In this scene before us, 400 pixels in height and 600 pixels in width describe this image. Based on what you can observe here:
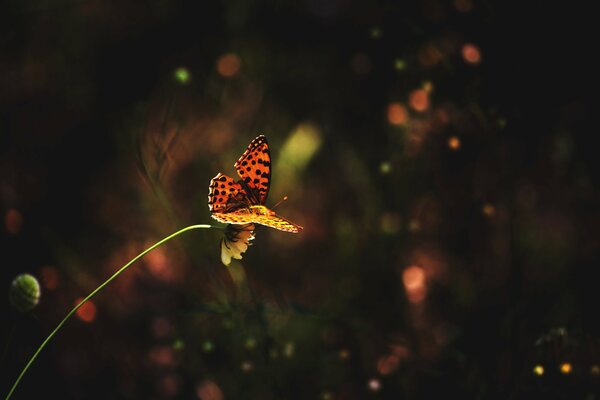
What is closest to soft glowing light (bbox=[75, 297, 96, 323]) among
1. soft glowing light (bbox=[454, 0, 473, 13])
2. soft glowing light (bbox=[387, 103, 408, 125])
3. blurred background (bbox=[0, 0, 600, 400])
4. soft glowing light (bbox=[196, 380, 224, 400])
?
blurred background (bbox=[0, 0, 600, 400])

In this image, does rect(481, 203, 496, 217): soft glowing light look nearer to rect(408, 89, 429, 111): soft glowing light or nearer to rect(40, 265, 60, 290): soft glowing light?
rect(408, 89, 429, 111): soft glowing light

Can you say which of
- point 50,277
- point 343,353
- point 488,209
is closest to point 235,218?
point 343,353

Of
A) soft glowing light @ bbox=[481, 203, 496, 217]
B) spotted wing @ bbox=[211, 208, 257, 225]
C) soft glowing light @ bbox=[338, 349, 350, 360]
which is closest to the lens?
spotted wing @ bbox=[211, 208, 257, 225]

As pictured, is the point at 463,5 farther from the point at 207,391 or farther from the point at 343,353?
the point at 207,391

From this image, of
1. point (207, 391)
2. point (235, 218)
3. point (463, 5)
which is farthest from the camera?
point (463, 5)

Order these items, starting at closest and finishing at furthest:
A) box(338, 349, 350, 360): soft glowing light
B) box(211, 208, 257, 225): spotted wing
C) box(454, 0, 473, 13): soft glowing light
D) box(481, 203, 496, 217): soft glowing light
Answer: box(211, 208, 257, 225): spotted wing, box(338, 349, 350, 360): soft glowing light, box(481, 203, 496, 217): soft glowing light, box(454, 0, 473, 13): soft glowing light

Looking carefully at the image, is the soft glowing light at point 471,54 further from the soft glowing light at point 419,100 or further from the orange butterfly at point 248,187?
A: the orange butterfly at point 248,187

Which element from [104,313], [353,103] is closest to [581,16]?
[353,103]
